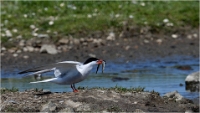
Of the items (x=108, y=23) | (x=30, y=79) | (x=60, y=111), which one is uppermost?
(x=108, y=23)

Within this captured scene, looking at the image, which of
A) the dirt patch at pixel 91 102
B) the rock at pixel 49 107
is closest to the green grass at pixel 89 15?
the dirt patch at pixel 91 102

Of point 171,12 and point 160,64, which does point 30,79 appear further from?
point 171,12

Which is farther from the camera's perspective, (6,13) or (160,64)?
(6,13)

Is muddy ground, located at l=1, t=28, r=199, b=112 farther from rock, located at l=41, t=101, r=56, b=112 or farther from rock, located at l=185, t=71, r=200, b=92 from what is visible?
rock, located at l=185, t=71, r=200, b=92

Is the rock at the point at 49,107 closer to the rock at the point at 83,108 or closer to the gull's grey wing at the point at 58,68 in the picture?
the rock at the point at 83,108

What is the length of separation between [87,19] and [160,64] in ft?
10.1

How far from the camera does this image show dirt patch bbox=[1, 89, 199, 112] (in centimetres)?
938

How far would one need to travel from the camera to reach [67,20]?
750 inches

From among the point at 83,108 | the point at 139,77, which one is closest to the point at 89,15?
the point at 139,77

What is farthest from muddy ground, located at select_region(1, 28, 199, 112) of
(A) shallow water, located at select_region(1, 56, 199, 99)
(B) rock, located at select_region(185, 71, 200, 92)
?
(B) rock, located at select_region(185, 71, 200, 92)

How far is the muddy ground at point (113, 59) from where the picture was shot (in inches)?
376

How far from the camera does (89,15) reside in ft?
63.7

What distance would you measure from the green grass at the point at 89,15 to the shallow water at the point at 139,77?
211 cm

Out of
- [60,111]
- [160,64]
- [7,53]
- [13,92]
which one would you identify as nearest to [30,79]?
[7,53]
